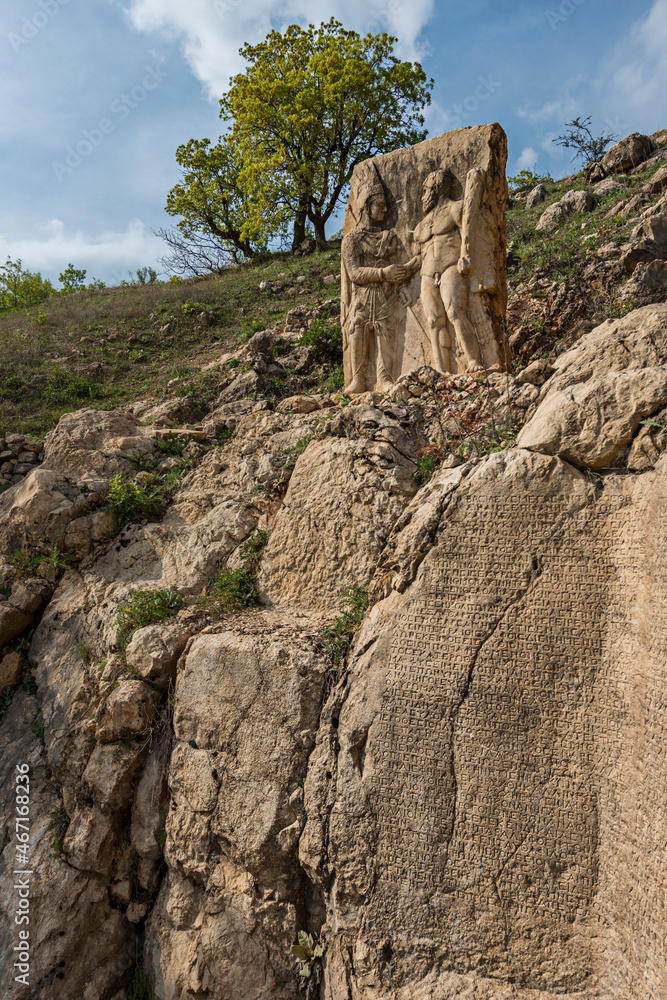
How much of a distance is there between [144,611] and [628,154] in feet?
53.8

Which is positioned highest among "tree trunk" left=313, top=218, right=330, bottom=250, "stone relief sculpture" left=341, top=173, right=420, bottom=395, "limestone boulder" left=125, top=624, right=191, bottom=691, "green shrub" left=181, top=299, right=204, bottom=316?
"tree trunk" left=313, top=218, right=330, bottom=250

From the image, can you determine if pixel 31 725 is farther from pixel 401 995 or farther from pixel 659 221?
pixel 659 221

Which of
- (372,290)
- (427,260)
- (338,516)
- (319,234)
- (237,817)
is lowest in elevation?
(237,817)

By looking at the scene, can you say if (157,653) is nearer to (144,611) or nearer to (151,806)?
(144,611)

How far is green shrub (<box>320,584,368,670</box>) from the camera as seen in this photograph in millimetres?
4543

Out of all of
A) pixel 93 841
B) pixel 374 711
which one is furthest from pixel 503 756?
pixel 93 841

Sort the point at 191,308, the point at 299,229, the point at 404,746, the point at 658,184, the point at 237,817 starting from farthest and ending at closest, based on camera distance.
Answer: the point at 299,229 < the point at 191,308 < the point at 658,184 < the point at 237,817 < the point at 404,746

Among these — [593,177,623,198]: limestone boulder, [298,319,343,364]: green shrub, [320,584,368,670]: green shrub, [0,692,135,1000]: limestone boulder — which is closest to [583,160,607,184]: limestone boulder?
[593,177,623,198]: limestone boulder

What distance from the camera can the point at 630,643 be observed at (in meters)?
3.58

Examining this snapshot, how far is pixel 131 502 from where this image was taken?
680 centimetres

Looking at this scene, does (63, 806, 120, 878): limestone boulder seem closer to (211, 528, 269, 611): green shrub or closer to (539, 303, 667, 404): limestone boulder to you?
(211, 528, 269, 611): green shrub

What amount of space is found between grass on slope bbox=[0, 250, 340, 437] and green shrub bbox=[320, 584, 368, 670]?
18.8ft

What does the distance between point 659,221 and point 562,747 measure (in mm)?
10155

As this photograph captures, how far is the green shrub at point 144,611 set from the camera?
213 inches
